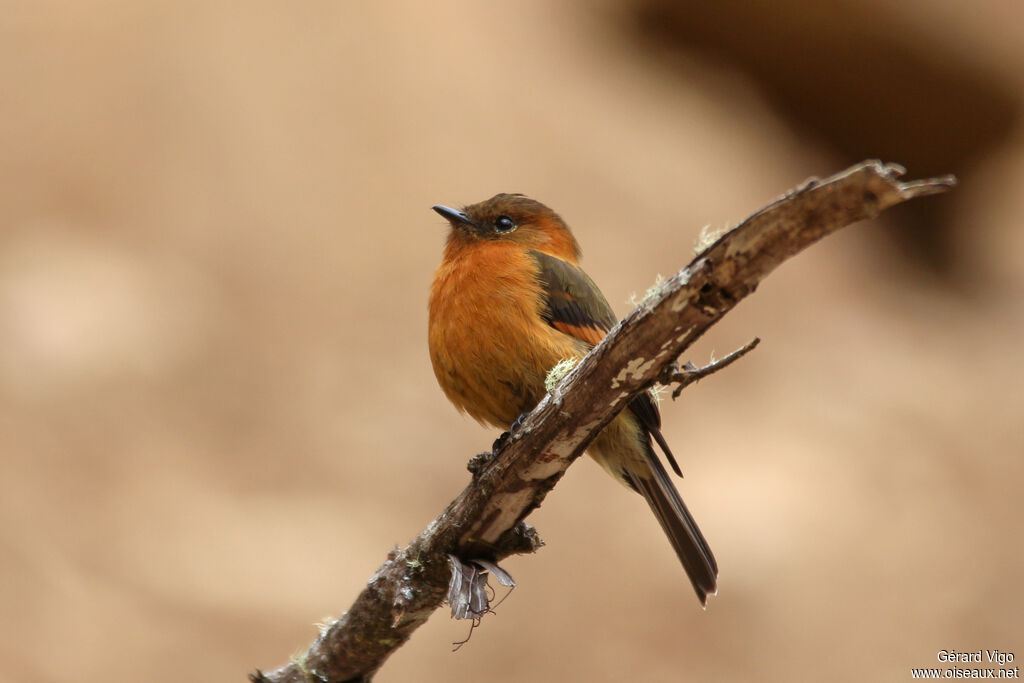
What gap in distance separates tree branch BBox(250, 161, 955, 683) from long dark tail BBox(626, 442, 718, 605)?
2.26ft

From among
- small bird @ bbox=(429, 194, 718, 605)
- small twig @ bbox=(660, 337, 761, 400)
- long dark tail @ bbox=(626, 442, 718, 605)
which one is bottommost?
small twig @ bbox=(660, 337, 761, 400)

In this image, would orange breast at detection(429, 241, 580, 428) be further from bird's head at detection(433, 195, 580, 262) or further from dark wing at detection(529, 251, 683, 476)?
bird's head at detection(433, 195, 580, 262)

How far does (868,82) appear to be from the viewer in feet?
34.1

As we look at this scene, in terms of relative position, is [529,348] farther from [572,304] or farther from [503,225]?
[503,225]

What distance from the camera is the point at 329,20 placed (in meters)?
9.02

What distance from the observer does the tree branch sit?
231cm

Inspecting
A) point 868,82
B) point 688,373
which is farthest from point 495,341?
point 868,82

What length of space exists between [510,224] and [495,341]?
102 centimetres

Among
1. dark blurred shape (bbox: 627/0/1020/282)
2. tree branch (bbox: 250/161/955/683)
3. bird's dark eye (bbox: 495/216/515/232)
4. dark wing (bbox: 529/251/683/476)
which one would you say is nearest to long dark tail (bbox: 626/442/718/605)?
dark wing (bbox: 529/251/683/476)

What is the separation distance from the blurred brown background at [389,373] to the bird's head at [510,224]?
11.6 ft

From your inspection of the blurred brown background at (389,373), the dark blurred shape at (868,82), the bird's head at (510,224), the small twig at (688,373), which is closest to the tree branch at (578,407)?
the small twig at (688,373)

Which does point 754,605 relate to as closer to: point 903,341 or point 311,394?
point 903,341

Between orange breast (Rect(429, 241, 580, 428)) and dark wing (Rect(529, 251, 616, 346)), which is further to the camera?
dark wing (Rect(529, 251, 616, 346))

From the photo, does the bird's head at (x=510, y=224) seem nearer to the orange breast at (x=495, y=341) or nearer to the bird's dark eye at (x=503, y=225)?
the bird's dark eye at (x=503, y=225)
